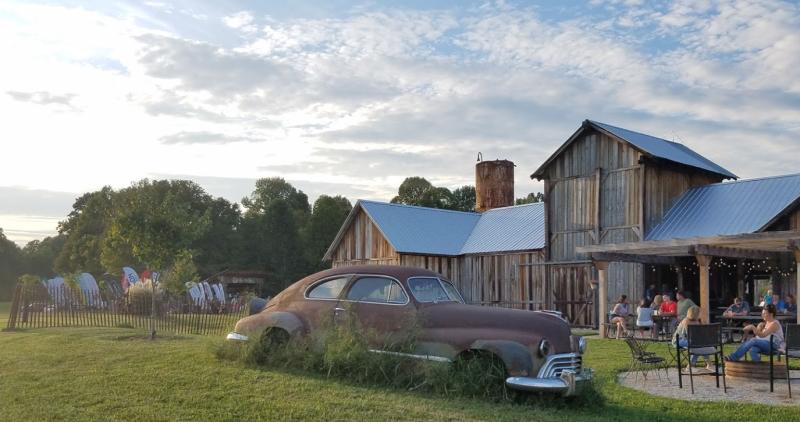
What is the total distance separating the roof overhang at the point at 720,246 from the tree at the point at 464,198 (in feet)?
137

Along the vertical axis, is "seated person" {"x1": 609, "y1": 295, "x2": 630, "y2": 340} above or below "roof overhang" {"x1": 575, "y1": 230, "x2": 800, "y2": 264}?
below

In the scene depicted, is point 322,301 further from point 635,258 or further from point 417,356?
point 635,258

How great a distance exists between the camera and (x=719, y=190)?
24.7 metres

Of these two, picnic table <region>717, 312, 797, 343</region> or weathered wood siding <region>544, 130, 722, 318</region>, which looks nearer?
picnic table <region>717, 312, 797, 343</region>

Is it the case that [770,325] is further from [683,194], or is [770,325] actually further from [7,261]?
[7,261]

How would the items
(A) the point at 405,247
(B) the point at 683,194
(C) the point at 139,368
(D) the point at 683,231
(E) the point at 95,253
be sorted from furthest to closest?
(E) the point at 95,253 → (A) the point at 405,247 → (B) the point at 683,194 → (D) the point at 683,231 → (C) the point at 139,368

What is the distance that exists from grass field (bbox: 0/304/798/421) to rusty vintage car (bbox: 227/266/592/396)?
1.48ft

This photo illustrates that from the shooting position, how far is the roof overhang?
1627 cm

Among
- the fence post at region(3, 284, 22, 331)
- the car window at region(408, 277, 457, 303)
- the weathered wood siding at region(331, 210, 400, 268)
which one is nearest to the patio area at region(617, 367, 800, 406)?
the car window at region(408, 277, 457, 303)

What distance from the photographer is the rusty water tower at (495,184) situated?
39750 millimetres

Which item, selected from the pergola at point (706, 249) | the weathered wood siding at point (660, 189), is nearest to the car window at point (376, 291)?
the pergola at point (706, 249)

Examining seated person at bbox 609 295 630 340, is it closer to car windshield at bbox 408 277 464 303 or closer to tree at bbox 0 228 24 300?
car windshield at bbox 408 277 464 303

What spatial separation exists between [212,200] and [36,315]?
53.0m

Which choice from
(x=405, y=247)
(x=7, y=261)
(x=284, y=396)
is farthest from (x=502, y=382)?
(x=7, y=261)
